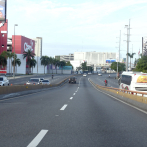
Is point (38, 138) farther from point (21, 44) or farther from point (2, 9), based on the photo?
point (21, 44)

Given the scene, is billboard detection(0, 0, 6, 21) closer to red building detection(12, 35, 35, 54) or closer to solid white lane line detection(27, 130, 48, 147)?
solid white lane line detection(27, 130, 48, 147)

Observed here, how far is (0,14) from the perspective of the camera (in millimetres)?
44594

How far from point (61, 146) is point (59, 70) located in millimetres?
156432

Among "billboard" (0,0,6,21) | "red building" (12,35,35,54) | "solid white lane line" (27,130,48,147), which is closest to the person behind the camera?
"solid white lane line" (27,130,48,147)

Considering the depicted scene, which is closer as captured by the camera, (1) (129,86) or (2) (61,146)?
(2) (61,146)

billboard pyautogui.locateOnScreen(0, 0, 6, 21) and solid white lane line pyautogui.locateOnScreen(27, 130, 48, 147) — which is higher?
billboard pyautogui.locateOnScreen(0, 0, 6, 21)

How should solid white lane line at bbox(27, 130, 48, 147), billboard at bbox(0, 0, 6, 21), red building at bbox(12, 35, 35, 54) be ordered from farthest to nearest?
red building at bbox(12, 35, 35, 54), billboard at bbox(0, 0, 6, 21), solid white lane line at bbox(27, 130, 48, 147)

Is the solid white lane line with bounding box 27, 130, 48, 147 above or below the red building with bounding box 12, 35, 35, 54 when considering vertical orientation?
below

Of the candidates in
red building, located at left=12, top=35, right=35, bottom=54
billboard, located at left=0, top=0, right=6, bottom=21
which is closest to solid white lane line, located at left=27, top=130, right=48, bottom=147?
billboard, located at left=0, top=0, right=6, bottom=21

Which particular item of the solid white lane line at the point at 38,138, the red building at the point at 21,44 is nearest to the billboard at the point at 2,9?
the solid white lane line at the point at 38,138

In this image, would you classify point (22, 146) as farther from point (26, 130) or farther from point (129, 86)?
point (129, 86)

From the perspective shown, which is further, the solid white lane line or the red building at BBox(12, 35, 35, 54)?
the red building at BBox(12, 35, 35, 54)

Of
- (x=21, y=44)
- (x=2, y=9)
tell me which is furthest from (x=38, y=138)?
(x=21, y=44)

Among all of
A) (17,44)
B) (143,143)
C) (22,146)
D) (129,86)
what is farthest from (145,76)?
(17,44)
